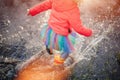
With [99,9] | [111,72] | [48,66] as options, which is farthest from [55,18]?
[99,9]

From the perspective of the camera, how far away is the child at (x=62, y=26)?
2.83 meters

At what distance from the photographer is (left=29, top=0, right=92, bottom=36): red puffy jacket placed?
9.23ft

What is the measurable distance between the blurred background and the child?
0.42 metres

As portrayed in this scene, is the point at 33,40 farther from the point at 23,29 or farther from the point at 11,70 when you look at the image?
the point at 11,70

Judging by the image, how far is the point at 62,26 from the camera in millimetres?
2898

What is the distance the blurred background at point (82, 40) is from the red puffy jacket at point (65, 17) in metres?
0.48

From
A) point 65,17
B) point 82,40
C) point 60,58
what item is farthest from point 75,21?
point 82,40

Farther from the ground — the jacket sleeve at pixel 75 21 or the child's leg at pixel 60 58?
the jacket sleeve at pixel 75 21

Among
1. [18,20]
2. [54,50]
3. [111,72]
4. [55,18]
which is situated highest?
[18,20]

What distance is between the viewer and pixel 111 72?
3357mm

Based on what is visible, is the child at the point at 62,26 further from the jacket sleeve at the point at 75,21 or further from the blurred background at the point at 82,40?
the blurred background at the point at 82,40

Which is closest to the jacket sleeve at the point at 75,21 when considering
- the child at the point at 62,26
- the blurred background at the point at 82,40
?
the child at the point at 62,26

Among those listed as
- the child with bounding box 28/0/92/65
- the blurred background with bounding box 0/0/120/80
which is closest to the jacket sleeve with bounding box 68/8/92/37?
the child with bounding box 28/0/92/65

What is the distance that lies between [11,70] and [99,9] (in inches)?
58.9
